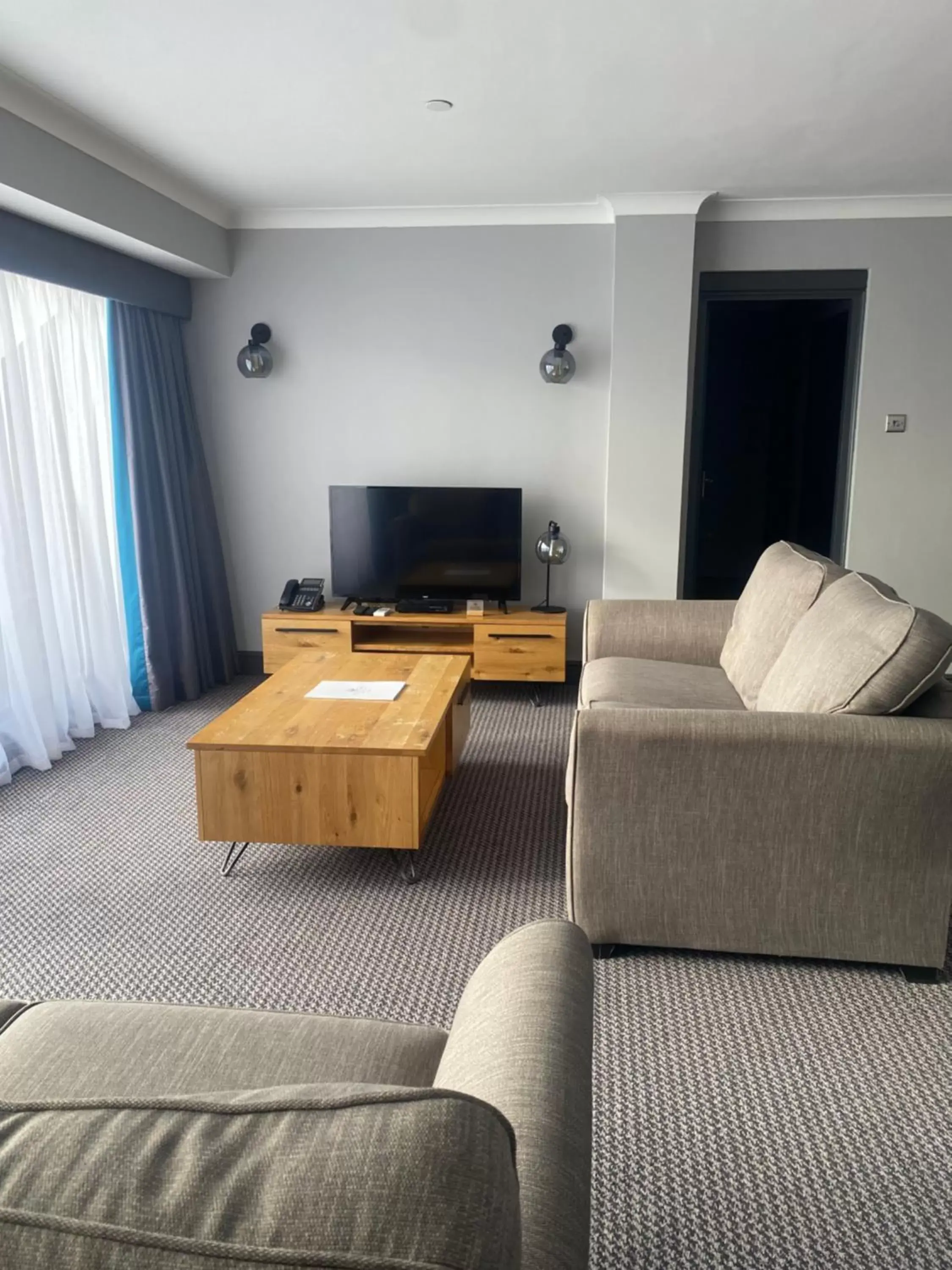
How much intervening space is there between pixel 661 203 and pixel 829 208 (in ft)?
2.72

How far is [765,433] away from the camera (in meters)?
7.21

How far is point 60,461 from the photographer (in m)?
3.91

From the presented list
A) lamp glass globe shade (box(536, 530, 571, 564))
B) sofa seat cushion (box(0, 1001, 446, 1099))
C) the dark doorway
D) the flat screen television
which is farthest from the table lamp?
sofa seat cushion (box(0, 1001, 446, 1099))

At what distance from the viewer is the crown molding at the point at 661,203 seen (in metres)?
4.23

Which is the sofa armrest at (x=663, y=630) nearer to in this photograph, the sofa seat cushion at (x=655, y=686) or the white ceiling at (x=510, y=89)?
the sofa seat cushion at (x=655, y=686)

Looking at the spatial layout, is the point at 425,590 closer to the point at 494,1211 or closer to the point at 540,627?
the point at 540,627

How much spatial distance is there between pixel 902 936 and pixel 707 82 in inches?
102

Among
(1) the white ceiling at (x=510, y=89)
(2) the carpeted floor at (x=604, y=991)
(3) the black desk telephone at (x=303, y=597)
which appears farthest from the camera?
(3) the black desk telephone at (x=303, y=597)

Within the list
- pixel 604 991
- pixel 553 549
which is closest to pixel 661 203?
pixel 553 549

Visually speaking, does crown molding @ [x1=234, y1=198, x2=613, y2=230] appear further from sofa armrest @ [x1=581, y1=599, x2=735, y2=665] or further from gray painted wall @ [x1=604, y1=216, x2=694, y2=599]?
sofa armrest @ [x1=581, y1=599, x2=735, y2=665]

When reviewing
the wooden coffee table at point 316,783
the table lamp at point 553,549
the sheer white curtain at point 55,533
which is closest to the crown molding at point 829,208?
the table lamp at point 553,549

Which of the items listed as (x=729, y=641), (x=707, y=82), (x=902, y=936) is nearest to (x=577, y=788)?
(x=902, y=936)

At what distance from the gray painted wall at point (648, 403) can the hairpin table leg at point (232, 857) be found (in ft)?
8.01

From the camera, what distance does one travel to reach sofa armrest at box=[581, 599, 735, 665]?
361cm
